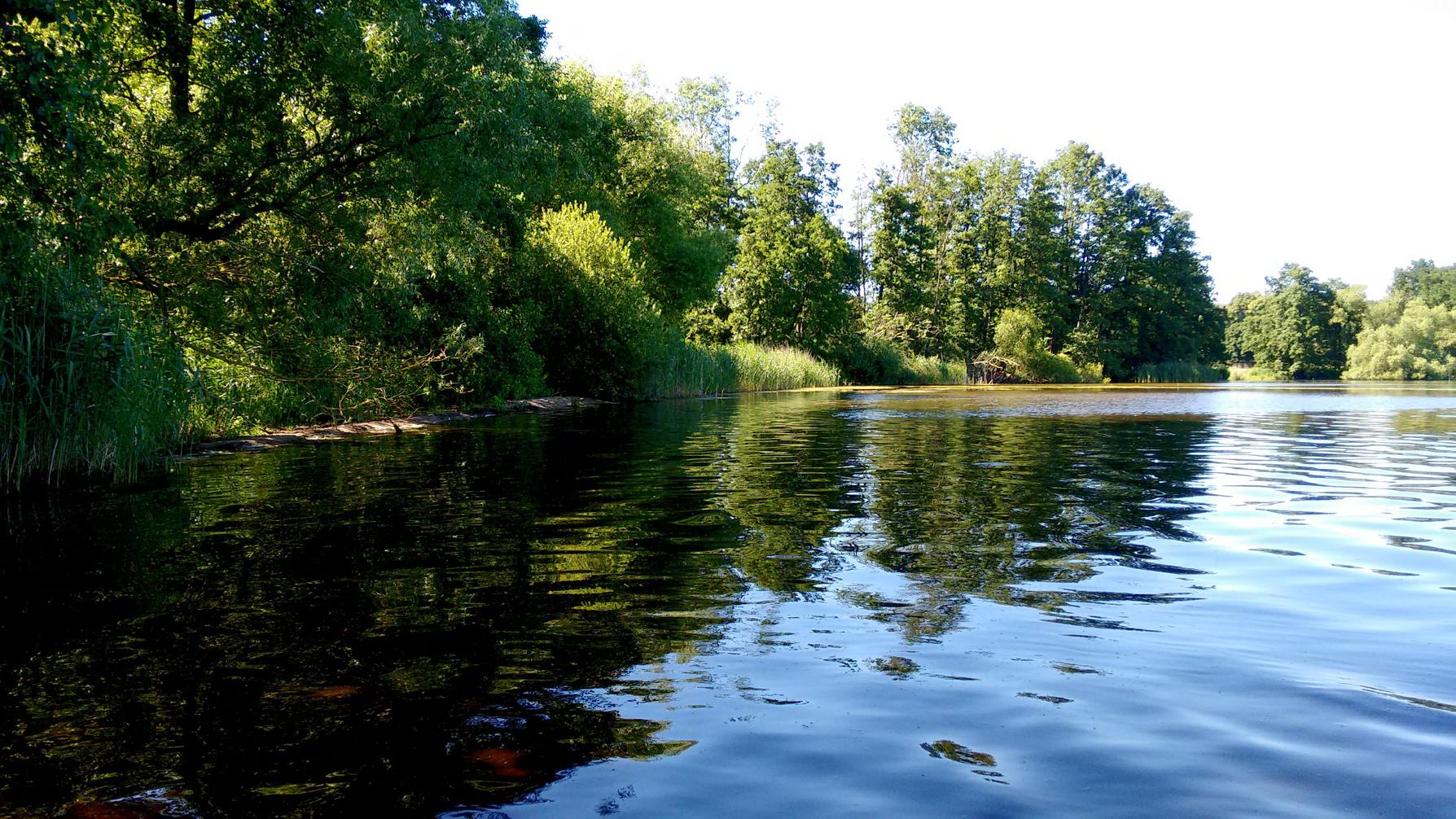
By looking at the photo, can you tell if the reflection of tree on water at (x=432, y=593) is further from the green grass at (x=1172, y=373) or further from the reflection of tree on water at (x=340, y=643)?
the green grass at (x=1172, y=373)

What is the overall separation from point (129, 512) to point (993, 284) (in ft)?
226

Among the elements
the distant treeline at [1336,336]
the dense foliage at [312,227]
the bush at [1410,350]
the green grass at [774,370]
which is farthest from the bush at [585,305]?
the distant treeline at [1336,336]

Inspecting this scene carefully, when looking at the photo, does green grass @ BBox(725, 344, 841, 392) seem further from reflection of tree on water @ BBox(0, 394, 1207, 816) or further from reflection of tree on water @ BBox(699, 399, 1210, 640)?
reflection of tree on water @ BBox(0, 394, 1207, 816)

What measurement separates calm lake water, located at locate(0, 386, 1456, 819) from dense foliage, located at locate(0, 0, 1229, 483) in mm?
2482

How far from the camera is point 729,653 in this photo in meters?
4.58

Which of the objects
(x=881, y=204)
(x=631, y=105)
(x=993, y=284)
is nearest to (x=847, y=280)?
(x=881, y=204)

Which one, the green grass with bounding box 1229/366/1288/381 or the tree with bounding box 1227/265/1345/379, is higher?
the tree with bounding box 1227/265/1345/379

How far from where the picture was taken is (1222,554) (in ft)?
23.1

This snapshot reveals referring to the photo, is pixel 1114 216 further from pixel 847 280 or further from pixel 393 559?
pixel 393 559

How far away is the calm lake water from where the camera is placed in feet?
10.3

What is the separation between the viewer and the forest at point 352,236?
33.3ft

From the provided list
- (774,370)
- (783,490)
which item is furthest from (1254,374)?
(783,490)

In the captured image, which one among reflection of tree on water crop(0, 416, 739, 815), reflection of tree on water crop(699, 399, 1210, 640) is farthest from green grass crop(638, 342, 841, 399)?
reflection of tree on water crop(0, 416, 739, 815)

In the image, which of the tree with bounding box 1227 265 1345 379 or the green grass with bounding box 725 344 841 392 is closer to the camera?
the green grass with bounding box 725 344 841 392
